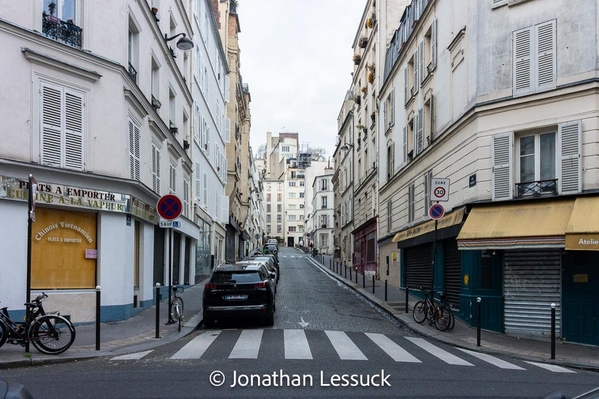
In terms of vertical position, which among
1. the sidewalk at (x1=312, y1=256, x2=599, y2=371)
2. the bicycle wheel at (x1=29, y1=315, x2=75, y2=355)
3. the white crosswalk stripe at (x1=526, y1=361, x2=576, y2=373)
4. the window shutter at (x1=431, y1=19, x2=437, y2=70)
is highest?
the window shutter at (x1=431, y1=19, x2=437, y2=70)

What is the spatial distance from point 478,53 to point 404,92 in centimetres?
911

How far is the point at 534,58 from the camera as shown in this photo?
44.2ft

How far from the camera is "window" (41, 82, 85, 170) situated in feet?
39.7

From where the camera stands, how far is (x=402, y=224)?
2394cm

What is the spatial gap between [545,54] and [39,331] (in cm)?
1222

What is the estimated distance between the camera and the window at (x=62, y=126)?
39.7 feet

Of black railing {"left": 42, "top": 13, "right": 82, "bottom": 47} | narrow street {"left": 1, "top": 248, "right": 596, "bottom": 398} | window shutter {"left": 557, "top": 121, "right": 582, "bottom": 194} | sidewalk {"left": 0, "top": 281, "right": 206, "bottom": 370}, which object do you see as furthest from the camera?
window shutter {"left": 557, "top": 121, "right": 582, "bottom": 194}

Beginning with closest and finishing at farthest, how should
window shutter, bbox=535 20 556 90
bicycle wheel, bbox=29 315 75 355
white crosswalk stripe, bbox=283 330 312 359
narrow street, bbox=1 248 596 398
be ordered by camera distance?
narrow street, bbox=1 248 596 398, bicycle wheel, bbox=29 315 75 355, white crosswalk stripe, bbox=283 330 312 359, window shutter, bbox=535 20 556 90

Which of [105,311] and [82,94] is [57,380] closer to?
[105,311]

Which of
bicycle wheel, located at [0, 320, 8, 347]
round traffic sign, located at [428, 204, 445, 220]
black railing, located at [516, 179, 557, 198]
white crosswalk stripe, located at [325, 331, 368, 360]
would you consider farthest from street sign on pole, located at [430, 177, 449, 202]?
bicycle wheel, located at [0, 320, 8, 347]

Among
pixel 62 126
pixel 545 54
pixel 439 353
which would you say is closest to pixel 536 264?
pixel 439 353

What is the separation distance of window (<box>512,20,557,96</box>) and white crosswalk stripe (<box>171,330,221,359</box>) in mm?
9262

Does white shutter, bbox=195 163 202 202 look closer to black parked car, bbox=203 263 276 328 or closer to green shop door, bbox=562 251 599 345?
black parked car, bbox=203 263 276 328

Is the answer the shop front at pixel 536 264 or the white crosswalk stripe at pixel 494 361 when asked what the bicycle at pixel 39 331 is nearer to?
the white crosswalk stripe at pixel 494 361
